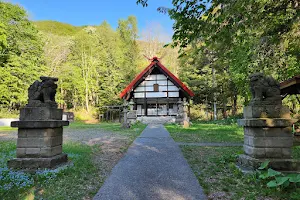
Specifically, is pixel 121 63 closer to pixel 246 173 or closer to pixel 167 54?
pixel 167 54

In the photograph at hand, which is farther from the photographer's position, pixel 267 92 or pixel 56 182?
pixel 267 92

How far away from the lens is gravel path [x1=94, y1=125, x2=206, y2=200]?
10.0 feet

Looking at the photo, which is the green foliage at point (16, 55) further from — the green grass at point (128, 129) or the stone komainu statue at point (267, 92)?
the stone komainu statue at point (267, 92)

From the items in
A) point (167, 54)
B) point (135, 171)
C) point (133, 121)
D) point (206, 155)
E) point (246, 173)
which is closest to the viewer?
point (246, 173)

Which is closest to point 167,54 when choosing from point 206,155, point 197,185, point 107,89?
point 107,89

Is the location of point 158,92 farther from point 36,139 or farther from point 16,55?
point 36,139

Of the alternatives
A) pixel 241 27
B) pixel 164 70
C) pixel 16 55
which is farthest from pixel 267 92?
pixel 16 55

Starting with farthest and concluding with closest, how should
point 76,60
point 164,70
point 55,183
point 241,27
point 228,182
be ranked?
point 76,60
point 164,70
point 241,27
point 228,182
point 55,183

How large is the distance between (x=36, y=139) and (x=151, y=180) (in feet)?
8.75

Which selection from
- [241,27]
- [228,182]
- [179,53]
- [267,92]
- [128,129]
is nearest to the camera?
[228,182]

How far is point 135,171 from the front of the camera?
4.23 meters

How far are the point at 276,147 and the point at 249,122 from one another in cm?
72

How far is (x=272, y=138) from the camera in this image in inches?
156

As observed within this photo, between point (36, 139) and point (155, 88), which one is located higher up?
point (155, 88)
